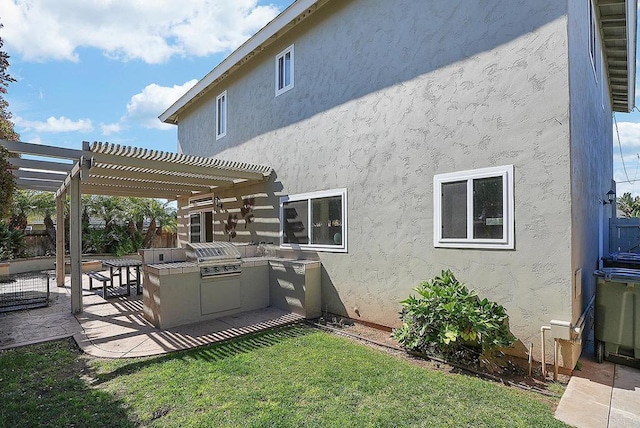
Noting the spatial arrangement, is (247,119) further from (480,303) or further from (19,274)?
(19,274)

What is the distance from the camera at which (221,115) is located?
48.5 ft

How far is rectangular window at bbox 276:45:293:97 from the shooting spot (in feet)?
36.0

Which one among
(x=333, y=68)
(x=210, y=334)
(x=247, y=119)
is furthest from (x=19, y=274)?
(x=333, y=68)

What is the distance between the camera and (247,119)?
1291 cm

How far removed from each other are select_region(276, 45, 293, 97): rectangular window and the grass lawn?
329 inches

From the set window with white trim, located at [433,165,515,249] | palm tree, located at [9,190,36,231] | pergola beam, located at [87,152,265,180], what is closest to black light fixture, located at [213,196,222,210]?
pergola beam, located at [87,152,265,180]

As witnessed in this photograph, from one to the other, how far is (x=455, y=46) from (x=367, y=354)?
6329 mm

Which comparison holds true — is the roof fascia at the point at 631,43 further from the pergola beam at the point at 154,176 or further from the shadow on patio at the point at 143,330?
the pergola beam at the point at 154,176

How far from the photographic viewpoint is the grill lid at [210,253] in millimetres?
8359

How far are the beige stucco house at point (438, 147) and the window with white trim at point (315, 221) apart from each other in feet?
0.14

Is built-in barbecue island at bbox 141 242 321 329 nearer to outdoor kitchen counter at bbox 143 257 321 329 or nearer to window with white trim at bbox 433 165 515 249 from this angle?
outdoor kitchen counter at bbox 143 257 321 329

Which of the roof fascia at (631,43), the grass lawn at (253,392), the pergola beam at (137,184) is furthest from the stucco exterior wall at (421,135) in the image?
the roof fascia at (631,43)

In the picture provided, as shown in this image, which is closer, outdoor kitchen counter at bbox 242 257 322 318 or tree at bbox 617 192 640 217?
outdoor kitchen counter at bbox 242 257 322 318

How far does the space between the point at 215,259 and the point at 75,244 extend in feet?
13.0
